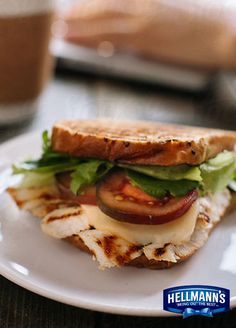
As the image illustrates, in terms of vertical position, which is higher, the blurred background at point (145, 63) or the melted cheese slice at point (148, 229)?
the blurred background at point (145, 63)

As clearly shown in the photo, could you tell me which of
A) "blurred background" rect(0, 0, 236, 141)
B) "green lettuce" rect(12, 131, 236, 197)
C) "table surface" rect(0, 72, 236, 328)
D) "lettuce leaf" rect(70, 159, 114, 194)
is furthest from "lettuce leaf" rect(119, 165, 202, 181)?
"blurred background" rect(0, 0, 236, 141)

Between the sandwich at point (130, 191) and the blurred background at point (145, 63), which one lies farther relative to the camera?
the blurred background at point (145, 63)

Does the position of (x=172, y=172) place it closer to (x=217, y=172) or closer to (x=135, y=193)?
(x=135, y=193)

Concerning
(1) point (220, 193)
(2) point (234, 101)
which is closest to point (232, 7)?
(2) point (234, 101)

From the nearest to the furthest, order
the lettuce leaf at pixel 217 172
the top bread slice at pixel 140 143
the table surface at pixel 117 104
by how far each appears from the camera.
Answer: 1. the top bread slice at pixel 140 143
2. the lettuce leaf at pixel 217 172
3. the table surface at pixel 117 104

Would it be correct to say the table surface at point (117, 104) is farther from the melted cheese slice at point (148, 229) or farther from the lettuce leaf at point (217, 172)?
the melted cheese slice at point (148, 229)

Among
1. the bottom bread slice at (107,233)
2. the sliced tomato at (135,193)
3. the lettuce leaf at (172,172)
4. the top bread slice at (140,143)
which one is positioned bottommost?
the bottom bread slice at (107,233)

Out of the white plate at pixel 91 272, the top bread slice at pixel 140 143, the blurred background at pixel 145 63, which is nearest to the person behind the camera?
the white plate at pixel 91 272

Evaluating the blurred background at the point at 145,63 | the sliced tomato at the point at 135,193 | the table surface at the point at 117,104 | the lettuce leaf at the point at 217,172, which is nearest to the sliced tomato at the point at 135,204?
the sliced tomato at the point at 135,193
